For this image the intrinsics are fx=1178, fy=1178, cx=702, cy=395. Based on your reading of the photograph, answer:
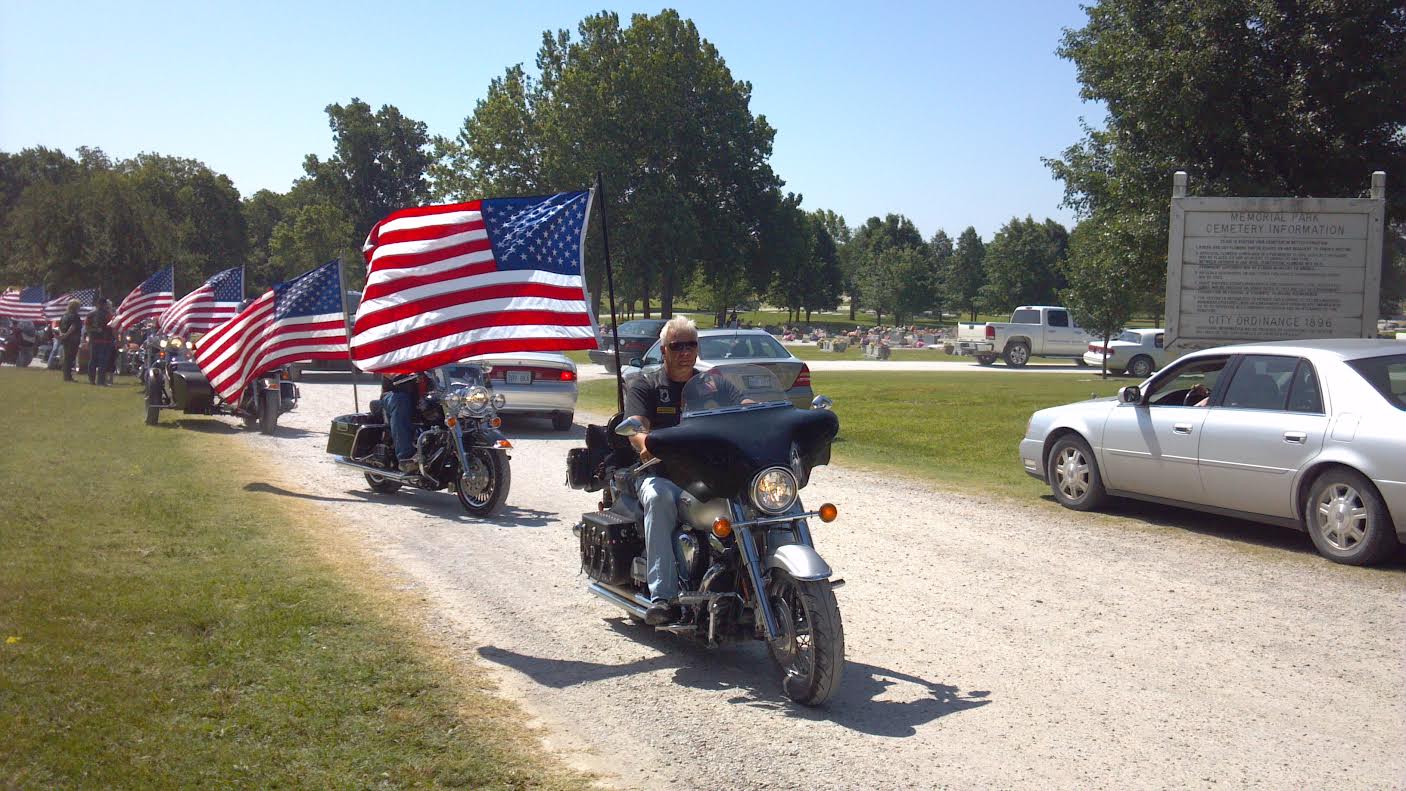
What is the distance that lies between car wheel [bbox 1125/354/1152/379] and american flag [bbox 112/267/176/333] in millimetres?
28732

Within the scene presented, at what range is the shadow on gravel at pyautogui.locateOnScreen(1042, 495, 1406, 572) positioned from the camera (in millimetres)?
9200

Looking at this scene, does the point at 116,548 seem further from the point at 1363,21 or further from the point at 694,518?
the point at 1363,21

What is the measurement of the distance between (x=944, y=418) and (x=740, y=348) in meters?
4.43

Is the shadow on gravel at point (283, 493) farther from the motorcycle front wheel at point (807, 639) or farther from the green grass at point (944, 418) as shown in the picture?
the motorcycle front wheel at point (807, 639)

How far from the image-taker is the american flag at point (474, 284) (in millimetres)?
9000

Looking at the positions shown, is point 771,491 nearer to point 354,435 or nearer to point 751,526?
point 751,526

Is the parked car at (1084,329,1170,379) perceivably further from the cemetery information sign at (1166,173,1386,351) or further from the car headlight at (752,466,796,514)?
the car headlight at (752,466,796,514)

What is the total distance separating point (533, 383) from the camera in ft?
59.3

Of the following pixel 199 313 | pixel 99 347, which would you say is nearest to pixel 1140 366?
pixel 199 313

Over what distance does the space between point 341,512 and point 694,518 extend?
592cm

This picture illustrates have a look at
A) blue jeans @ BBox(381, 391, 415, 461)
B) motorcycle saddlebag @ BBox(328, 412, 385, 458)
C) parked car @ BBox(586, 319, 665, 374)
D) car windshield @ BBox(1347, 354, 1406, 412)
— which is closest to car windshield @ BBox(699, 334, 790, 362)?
motorcycle saddlebag @ BBox(328, 412, 385, 458)

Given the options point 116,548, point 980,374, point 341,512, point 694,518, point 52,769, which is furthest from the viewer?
point 980,374

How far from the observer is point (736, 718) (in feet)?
17.6

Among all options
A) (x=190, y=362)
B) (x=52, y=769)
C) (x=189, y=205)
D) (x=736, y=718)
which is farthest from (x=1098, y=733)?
(x=189, y=205)
